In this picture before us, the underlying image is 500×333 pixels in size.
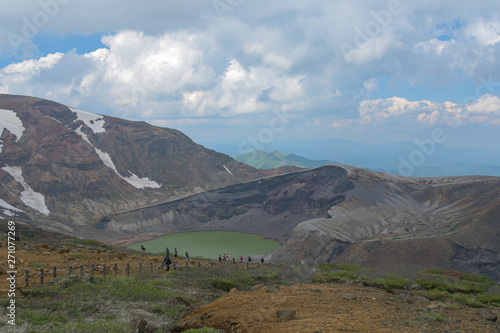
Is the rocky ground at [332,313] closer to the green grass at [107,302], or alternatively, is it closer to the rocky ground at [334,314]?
the rocky ground at [334,314]

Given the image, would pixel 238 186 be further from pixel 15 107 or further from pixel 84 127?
pixel 15 107

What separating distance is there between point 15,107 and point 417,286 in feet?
448

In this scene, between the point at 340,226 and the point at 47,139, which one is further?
the point at 47,139

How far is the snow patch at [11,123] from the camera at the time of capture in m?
102

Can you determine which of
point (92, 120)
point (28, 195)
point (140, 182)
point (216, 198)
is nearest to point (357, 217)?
point (216, 198)

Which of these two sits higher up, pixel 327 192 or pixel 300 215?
pixel 327 192

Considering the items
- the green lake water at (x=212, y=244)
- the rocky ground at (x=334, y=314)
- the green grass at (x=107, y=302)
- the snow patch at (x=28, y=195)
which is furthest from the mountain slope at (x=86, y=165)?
the rocky ground at (x=334, y=314)

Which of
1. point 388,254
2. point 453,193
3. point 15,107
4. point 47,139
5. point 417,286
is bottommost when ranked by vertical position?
point 388,254

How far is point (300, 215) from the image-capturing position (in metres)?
78.0

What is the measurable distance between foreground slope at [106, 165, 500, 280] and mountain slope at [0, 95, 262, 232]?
1648 cm

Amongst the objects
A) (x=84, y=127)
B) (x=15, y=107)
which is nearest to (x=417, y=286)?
(x=84, y=127)

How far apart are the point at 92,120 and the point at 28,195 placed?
49780 mm

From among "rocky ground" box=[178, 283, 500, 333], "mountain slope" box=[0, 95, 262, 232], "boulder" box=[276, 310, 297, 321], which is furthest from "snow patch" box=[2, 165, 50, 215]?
"boulder" box=[276, 310, 297, 321]

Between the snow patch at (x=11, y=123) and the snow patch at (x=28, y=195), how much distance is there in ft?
55.2
